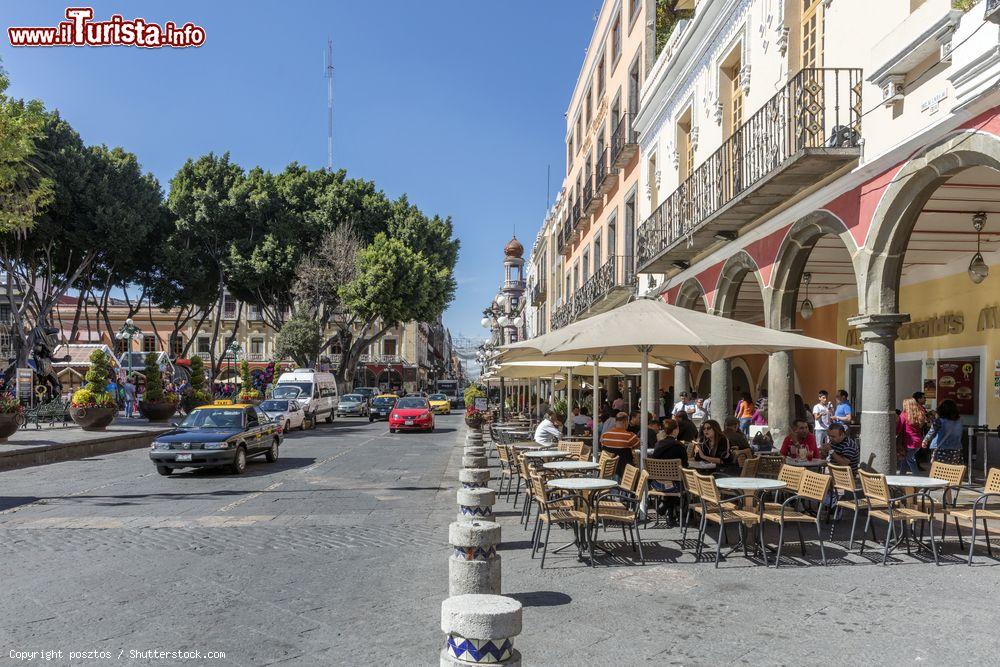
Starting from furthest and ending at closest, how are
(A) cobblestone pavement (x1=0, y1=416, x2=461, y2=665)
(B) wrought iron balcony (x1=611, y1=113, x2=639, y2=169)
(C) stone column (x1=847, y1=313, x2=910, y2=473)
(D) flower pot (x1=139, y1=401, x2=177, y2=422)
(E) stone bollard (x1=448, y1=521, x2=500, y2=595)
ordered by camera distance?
(D) flower pot (x1=139, y1=401, x2=177, y2=422)
(B) wrought iron balcony (x1=611, y1=113, x2=639, y2=169)
(C) stone column (x1=847, y1=313, x2=910, y2=473)
(E) stone bollard (x1=448, y1=521, x2=500, y2=595)
(A) cobblestone pavement (x1=0, y1=416, x2=461, y2=665)

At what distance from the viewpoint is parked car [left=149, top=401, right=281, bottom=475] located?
580 inches

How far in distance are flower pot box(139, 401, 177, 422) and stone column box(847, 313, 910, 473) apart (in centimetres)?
2550

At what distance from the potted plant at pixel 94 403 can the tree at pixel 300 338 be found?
56.0 ft

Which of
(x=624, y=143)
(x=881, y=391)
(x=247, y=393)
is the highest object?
(x=624, y=143)

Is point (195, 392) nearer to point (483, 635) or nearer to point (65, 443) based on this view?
point (65, 443)

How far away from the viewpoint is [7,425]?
19.3 meters

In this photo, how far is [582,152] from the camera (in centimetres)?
3325

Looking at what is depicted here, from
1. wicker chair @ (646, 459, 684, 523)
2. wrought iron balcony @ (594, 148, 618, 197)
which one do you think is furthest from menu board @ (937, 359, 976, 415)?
wrought iron balcony @ (594, 148, 618, 197)

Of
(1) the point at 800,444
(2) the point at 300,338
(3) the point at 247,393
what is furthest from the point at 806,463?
(2) the point at 300,338

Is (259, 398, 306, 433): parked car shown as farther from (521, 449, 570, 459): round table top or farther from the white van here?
(521, 449, 570, 459): round table top

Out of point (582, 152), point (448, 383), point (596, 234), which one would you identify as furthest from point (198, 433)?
point (448, 383)

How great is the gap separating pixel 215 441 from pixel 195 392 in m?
19.3

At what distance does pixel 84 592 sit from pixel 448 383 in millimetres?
75704

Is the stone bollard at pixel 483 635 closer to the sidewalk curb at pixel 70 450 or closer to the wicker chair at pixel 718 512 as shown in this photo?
the wicker chair at pixel 718 512
